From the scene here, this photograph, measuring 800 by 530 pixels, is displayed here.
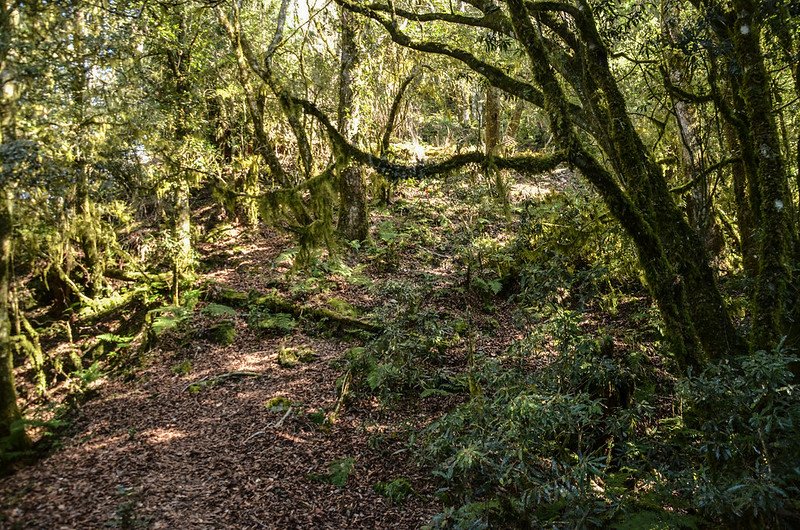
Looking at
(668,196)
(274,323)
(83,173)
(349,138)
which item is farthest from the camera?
(349,138)

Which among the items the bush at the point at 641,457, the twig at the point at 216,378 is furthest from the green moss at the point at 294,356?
the bush at the point at 641,457

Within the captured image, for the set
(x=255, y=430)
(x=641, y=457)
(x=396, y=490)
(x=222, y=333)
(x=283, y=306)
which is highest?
(x=283, y=306)

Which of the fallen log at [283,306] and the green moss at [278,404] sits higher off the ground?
the fallen log at [283,306]

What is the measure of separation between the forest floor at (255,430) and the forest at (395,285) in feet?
0.17

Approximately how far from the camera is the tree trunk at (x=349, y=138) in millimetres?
11898

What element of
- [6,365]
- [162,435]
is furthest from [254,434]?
[6,365]

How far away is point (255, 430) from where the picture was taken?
7.29m

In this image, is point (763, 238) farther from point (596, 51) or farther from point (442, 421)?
point (442, 421)

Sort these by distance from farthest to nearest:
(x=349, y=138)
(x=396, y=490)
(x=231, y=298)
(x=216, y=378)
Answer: (x=349, y=138)
(x=231, y=298)
(x=216, y=378)
(x=396, y=490)

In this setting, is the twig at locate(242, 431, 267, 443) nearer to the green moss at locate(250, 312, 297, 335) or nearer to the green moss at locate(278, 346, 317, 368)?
the green moss at locate(278, 346, 317, 368)

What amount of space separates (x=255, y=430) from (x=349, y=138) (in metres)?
7.58

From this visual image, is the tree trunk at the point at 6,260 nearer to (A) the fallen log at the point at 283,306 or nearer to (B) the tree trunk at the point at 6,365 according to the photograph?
(B) the tree trunk at the point at 6,365

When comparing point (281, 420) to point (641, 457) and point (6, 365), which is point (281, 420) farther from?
point (641, 457)

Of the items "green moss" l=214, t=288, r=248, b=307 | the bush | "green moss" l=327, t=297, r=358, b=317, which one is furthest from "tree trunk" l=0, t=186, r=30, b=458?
the bush
